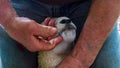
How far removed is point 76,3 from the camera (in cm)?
109

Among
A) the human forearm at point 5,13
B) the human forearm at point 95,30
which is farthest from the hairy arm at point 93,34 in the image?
the human forearm at point 5,13

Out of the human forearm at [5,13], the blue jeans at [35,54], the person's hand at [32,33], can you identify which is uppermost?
the human forearm at [5,13]

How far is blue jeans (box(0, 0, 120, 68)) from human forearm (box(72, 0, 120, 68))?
5cm

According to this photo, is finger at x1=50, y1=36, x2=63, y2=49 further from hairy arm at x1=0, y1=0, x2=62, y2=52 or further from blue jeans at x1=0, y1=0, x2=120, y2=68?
blue jeans at x1=0, y1=0, x2=120, y2=68

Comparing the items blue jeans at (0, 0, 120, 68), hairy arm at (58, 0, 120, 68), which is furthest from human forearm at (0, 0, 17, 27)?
hairy arm at (58, 0, 120, 68)

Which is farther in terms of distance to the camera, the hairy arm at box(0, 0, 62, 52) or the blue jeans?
the blue jeans

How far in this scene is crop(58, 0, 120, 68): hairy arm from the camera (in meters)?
0.98

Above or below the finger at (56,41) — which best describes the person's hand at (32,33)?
above

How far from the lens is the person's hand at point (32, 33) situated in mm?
914

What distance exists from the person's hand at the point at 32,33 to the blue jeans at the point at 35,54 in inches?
4.2

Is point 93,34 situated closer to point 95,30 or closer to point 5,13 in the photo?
point 95,30

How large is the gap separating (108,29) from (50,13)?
23cm

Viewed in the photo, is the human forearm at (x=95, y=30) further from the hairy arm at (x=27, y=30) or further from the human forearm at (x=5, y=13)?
the human forearm at (x=5, y=13)

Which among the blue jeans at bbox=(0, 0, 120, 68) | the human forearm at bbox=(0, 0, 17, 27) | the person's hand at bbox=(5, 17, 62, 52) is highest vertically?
the human forearm at bbox=(0, 0, 17, 27)
